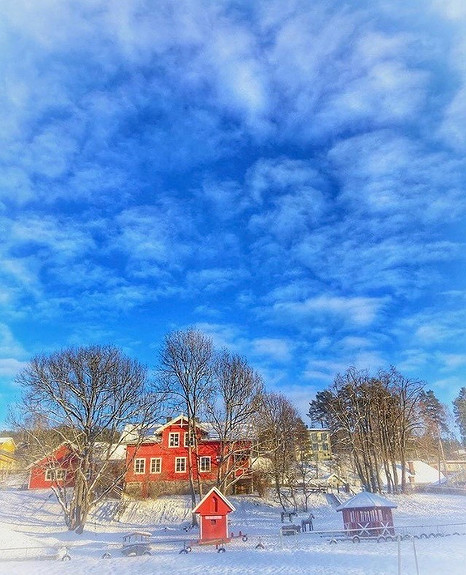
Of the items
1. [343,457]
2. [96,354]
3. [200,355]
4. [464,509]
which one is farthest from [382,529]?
[343,457]

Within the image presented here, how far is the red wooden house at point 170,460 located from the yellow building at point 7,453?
107 feet

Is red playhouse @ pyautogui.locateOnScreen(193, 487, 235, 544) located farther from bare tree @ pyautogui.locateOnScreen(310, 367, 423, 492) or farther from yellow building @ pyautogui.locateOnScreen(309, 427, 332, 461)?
yellow building @ pyautogui.locateOnScreen(309, 427, 332, 461)

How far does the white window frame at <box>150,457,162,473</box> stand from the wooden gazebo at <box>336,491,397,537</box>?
24.3 m

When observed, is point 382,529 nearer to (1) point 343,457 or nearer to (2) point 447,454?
(1) point 343,457

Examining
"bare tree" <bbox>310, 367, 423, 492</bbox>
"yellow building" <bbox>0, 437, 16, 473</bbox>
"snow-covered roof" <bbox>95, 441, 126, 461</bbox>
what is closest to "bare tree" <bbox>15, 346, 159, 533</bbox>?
"snow-covered roof" <bbox>95, 441, 126, 461</bbox>

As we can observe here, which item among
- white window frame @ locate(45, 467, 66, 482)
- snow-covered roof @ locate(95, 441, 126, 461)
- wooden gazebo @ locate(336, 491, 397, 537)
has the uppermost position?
snow-covered roof @ locate(95, 441, 126, 461)

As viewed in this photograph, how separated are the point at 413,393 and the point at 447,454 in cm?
3871

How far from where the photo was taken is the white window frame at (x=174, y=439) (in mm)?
47772

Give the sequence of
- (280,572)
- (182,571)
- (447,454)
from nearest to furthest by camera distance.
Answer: (280,572)
(182,571)
(447,454)

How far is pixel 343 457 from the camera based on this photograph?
2406 inches

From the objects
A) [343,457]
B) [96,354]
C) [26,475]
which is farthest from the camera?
[343,457]

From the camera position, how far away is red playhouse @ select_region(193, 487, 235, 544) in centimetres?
2791

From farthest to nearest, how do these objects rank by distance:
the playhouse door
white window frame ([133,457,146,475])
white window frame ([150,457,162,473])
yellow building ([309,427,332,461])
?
yellow building ([309,427,332,461]), white window frame ([150,457,162,473]), white window frame ([133,457,146,475]), the playhouse door

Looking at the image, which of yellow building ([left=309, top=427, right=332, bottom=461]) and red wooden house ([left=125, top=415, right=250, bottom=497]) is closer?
red wooden house ([left=125, top=415, right=250, bottom=497])
